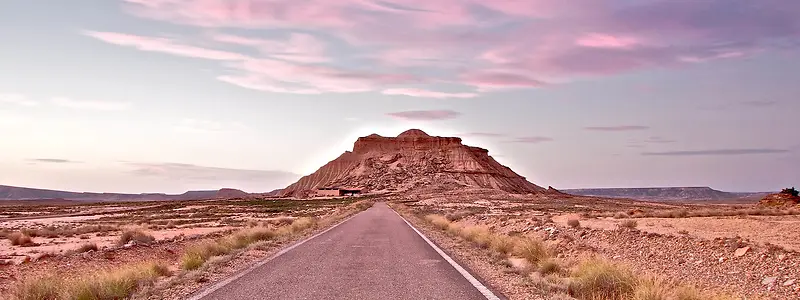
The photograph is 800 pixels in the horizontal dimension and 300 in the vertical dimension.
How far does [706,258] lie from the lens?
46.5 feet

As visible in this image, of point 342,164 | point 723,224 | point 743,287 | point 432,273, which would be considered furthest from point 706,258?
point 342,164

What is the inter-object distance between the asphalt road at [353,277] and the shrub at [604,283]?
1695 mm

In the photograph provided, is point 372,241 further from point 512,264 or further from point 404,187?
Answer: point 404,187

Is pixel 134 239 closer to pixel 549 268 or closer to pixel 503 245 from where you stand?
pixel 503 245

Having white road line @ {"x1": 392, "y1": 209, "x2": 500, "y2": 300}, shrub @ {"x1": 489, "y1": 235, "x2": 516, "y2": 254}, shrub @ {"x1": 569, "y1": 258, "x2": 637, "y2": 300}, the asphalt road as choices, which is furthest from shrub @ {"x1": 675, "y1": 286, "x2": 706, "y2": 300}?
shrub @ {"x1": 489, "y1": 235, "x2": 516, "y2": 254}

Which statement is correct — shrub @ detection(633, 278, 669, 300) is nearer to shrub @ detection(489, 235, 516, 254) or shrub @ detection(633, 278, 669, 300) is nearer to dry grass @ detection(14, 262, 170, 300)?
dry grass @ detection(14, 262, 170, 300)

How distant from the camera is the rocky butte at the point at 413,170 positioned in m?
164

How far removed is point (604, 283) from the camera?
383 inches

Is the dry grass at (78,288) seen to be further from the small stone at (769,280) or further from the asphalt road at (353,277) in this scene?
the small stone at (769,280)

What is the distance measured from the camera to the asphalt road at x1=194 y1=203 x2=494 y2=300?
9477 mm

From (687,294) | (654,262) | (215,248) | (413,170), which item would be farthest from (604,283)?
(413,170)

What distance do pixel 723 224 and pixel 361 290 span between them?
23.0 meters

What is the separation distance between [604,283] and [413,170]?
166 m

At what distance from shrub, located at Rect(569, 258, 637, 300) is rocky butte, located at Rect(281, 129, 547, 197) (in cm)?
14260
